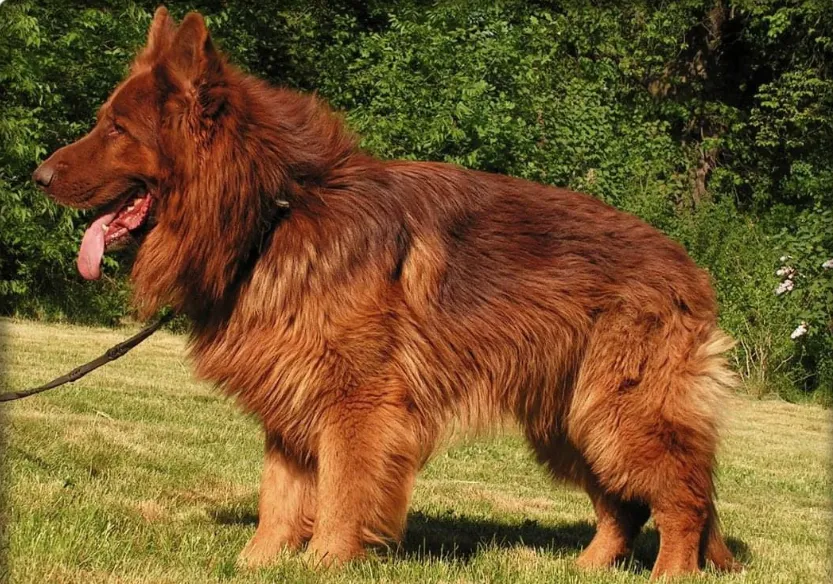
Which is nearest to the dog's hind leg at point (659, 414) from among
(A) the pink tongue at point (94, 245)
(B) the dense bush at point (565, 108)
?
(A) the pink tongue at point (94, 245)

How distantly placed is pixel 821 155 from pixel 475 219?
20.2 m

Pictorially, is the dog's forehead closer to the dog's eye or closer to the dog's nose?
the dog's eye

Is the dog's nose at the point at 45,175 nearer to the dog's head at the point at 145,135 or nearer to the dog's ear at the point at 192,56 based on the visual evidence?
the dog's head at the point at 145,135

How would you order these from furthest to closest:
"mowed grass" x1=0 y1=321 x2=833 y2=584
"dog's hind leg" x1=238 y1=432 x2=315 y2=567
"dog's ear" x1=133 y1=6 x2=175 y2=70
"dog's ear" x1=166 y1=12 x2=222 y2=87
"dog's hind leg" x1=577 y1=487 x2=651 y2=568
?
"dog's hind leg" x1=577 y1=487 x2=651 y2=568
"dog's hind leg" x1=238 y1=432 x2=315 y2=567
"dog's ear" x1=133 y1=6 x2=175 y2=70
"mowed grass" x1=0 y1=321 x2=833 y2=584
"dog's ear" x1=166 y1=12 x2=222 y2=87

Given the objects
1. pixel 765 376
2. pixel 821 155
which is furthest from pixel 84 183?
pixel 821 155

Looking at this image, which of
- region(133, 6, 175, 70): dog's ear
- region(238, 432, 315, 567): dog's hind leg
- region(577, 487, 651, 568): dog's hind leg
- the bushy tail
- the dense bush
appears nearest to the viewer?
region(133, 6, 175, 70): dog's ear

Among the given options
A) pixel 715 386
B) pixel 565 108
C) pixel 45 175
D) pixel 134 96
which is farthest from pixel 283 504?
pixel 565 108

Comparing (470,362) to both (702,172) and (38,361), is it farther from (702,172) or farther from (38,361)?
(702,172)

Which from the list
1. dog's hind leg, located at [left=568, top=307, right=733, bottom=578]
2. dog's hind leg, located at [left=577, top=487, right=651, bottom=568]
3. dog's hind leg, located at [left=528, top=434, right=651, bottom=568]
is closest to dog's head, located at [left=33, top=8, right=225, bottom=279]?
dog's hind leg, located at [left=568, top=307, right=733, bottom=578]

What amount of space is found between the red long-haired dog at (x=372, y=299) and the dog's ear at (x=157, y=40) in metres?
0.02

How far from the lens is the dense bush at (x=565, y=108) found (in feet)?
56.3

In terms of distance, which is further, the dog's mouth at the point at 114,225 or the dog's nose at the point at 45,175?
the dog's mouth at the point at 114,225

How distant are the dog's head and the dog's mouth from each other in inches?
2.3

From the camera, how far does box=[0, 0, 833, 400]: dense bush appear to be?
17172 mm
